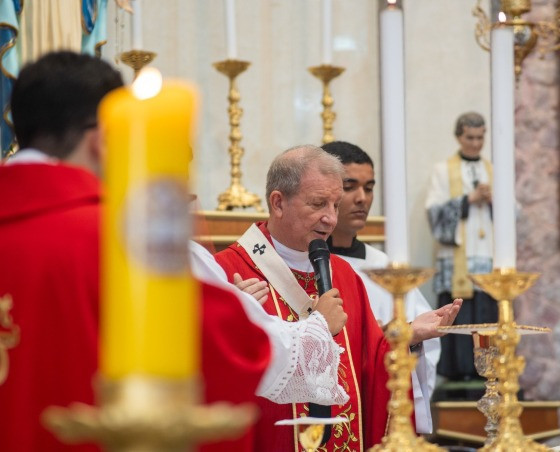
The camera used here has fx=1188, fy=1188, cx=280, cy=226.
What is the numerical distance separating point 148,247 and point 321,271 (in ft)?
7.69

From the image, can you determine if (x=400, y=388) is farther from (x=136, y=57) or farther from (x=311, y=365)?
(x=136, y=57)

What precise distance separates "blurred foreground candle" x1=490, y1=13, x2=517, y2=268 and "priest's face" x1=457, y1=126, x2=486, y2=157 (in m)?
6.65

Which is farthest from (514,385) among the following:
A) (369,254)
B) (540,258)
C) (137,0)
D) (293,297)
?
(540,258)

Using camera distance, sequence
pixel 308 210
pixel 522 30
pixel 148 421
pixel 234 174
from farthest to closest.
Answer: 1. pixel 522 30
2. pixel 234 174
3. pixel 308 210
4. pixel 148 421

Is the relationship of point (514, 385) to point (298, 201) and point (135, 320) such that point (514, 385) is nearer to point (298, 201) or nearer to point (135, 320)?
point (135, 320)

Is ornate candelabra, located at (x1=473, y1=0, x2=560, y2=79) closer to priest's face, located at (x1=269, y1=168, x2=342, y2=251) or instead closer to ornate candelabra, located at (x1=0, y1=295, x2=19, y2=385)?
priest's face, located at (x1=269, y1=168, x2=342, y2=251)

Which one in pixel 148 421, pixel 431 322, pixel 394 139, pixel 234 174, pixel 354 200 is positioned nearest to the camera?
pixel 148 421

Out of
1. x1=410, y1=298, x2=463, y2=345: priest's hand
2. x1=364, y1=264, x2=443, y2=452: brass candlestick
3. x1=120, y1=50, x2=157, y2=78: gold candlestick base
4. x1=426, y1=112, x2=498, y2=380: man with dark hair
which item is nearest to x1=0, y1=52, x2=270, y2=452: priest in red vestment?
x1=364, y1=264, x2=443, y2=452: brass candlestick

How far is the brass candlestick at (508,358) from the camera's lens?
2.02 meters

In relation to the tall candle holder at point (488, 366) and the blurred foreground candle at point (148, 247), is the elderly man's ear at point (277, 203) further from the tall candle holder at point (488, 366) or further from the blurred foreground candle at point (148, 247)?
the blurred foreground candle at point (148, 247)

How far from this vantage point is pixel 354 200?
17.3ft

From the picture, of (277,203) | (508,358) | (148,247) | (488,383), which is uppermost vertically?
(277,203)

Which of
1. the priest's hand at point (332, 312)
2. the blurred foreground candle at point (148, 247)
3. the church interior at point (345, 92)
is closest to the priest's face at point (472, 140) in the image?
the church interior at point (345, 92)

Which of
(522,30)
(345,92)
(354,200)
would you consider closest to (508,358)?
(354,200)
